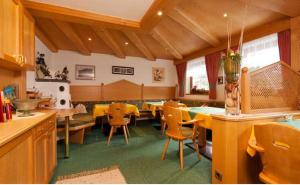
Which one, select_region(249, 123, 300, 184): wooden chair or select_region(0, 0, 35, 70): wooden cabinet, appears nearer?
select_region(249, 123, 300, 184): wooden chair

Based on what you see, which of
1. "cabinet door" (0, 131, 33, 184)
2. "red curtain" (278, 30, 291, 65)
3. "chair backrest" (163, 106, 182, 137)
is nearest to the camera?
"cabinet door" (0, 131, 33, 184)

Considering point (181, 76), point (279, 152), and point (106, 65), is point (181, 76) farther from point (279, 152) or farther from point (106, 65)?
point (279, 152)

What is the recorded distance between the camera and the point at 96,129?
460 cm

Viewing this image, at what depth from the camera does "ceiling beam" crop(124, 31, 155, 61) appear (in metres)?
4.72

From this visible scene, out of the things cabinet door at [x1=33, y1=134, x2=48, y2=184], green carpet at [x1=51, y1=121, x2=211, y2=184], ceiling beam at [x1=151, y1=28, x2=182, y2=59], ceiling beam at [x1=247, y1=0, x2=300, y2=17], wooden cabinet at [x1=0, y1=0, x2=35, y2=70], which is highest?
ceiling beam at [x1=151, y1=28, x2=182, y2=59]

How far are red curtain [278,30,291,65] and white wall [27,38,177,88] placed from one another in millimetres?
4033

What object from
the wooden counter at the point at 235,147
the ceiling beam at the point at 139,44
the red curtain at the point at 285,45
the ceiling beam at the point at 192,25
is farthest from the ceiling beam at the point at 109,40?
the red curtain at the point at 285,45

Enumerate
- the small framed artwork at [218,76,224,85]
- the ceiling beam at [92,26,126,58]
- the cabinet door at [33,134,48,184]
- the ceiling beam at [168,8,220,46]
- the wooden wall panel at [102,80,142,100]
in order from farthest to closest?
the wooden wall panel at [102,80,142,100]
the small framed artwork at [218,76,224,85]
the ceiling beam at [92,26,126,58]
the ceiling beam at [168,8,220,46]
the cabinet door at [33,134,48,184]

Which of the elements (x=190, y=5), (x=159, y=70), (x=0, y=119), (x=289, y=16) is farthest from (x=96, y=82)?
(x=289, y=16)

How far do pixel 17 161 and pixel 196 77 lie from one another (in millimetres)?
5451

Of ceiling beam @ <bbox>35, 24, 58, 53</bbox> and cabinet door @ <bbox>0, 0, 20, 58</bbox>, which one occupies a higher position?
ceiling beam @ <bbox>35, 24, 58, 53</bbox>

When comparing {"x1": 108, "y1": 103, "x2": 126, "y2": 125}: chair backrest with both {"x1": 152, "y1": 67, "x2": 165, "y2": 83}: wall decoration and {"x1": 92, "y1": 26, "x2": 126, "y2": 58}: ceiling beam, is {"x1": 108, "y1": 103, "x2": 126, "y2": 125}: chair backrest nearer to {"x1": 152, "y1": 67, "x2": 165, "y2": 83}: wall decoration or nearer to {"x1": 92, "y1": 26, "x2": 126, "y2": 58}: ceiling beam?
{"x1": 92, "y1": 26, "x2": 126, "y2": 58}: ceiling beam

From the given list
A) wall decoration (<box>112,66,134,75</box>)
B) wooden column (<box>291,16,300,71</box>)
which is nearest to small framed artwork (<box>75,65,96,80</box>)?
wall decoration (<box>112,66,134,75</box>)

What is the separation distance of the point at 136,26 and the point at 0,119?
2.62 meters
